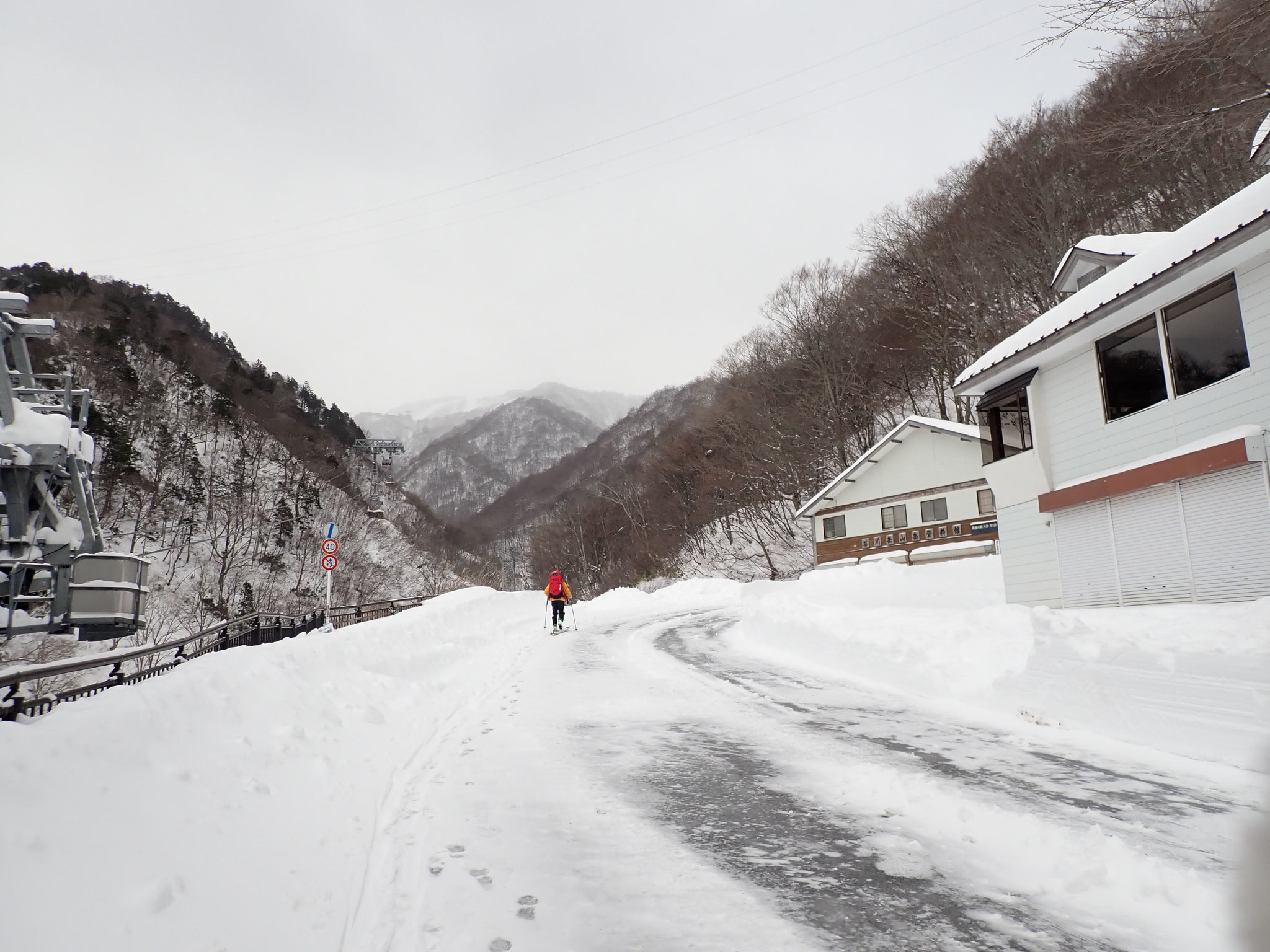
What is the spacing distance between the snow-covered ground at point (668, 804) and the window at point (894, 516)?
23969 mm

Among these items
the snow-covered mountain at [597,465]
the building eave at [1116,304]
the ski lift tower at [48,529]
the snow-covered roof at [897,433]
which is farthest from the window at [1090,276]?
the snow-covered mountain at [597,465]

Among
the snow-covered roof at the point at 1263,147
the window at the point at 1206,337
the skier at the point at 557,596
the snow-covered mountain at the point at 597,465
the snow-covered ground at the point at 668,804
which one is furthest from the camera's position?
the snow-covered mountain at the point at 597,465

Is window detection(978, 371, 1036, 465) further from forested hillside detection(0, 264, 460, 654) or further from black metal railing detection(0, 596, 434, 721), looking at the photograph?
forested hillside detection(0, 264, 460, 654)

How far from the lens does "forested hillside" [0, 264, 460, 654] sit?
41125mm

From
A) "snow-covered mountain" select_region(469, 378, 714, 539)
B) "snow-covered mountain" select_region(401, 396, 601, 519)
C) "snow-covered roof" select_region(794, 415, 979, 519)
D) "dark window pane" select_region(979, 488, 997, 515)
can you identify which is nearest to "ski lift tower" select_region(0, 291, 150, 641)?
"snow-covered roof" select_region(794, 415, 979, 519)

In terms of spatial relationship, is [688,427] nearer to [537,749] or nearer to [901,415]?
[901,415]

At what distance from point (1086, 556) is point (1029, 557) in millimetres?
1647

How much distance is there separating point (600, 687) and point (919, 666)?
15.3 feet

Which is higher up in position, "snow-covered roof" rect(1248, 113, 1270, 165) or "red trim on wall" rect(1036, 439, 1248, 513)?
"snow-covered roof" rect(1248, 113, 1270, 165)

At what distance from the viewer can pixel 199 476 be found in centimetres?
4641

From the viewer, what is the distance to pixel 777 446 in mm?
45500

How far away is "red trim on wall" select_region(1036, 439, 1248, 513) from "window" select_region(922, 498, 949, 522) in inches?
678

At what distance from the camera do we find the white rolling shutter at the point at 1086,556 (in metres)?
12.6

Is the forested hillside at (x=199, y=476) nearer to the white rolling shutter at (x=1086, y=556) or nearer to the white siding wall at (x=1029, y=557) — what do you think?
the white siding wall at (x=1029, y=557)
